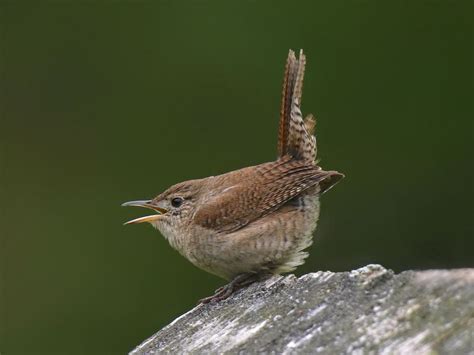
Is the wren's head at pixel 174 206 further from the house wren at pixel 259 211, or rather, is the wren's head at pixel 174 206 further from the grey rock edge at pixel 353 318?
the grey rock edge at pixel 353 318

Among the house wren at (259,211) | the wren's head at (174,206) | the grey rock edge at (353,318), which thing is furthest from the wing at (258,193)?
the grey rock edge at (353,318)

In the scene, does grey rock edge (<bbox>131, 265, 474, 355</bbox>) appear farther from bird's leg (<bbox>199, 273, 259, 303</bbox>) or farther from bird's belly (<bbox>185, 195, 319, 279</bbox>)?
bird's belly (<bbox>185, 195, 319, 279</bbox>)

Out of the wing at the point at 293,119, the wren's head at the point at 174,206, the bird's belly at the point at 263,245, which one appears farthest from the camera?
the wren's head at the point at 174,206

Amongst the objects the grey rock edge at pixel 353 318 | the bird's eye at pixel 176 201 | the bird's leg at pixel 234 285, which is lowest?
the bird's leg at pixel 234 285

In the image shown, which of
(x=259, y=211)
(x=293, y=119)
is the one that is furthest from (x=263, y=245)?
(x=293, y=119)

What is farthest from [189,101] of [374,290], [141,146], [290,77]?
[374,290]

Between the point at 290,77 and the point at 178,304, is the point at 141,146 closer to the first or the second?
the point at 178,304

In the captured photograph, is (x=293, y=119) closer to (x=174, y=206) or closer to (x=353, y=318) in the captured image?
(x=174, y=206)

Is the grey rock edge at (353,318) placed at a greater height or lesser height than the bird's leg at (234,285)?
greater
